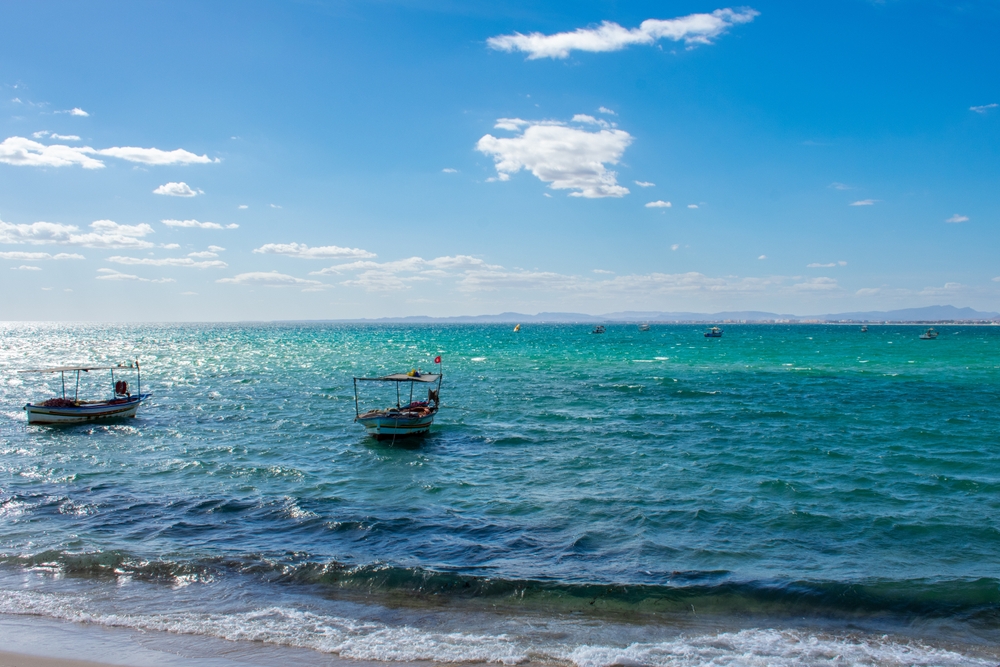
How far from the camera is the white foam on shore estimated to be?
1091 cm

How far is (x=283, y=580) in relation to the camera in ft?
47.4

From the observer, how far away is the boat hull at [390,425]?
30.6 meters

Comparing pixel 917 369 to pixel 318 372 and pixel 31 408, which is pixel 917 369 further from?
pixel 31 408

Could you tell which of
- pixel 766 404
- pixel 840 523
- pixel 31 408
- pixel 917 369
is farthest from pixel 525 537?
pixel 917 369

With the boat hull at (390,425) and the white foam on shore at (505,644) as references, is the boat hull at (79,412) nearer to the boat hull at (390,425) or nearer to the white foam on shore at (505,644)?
the boat hull at (390,425)

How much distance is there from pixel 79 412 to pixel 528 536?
30712 mm

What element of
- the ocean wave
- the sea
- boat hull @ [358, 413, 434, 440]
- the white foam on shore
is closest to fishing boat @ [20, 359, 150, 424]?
the sea

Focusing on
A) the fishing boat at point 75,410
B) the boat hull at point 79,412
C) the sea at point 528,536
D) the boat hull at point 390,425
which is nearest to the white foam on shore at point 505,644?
the sea at point 528,536

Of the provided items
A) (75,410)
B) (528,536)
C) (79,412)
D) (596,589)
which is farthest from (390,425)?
(75,410)

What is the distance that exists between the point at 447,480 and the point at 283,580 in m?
9.65

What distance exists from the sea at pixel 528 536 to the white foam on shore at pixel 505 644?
2.2 inches

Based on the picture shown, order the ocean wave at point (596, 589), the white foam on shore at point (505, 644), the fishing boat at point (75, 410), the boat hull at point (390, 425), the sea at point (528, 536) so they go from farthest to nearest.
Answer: the fishing boat at point (75, 410), the boat hull at point (390, 425), the ocean wave at point (596, 589), the sea at point (528, 536), the white foam on shore at point (505, 644)

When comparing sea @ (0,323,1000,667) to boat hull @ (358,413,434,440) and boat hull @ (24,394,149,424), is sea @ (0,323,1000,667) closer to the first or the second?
boat hull @ (358,413,434,440)

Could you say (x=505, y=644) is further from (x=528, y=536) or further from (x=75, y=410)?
(x=75, y=410)
